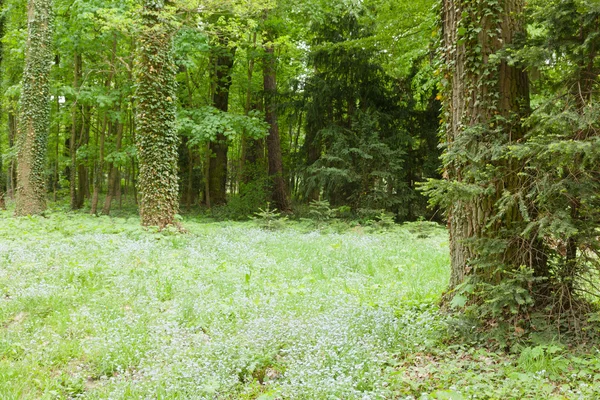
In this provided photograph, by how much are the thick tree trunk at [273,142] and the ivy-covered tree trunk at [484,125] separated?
45.9 ft

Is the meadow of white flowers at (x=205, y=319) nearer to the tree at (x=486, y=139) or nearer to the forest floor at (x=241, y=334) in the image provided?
the forest floor at (x=241, y=334)

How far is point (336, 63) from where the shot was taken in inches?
696

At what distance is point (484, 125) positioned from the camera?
Answer: 4.54 meters

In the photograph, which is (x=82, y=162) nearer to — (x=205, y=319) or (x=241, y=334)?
(x=205, y=319)

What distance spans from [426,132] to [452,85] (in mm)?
13268

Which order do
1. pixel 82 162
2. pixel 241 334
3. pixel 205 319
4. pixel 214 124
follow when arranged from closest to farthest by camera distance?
pixel 241 334 → pixel 205 319 → pixel 214 124 → pixel 82 162

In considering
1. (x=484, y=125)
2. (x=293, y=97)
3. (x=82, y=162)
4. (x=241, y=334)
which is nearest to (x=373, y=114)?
(x=293, y=97)

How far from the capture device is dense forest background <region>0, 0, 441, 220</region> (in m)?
15.4

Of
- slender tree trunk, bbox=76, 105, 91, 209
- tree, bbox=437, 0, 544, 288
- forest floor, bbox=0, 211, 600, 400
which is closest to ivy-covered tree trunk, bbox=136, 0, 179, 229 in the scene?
forest floor, bbox=0, 211, 600, 400

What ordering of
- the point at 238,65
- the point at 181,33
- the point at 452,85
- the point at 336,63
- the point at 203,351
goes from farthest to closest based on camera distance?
the point at 238,65 → the point at 336,63 → the point at 181,33 → the point at 452,85 → the point at 203,351

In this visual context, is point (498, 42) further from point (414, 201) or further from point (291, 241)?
point (414, 201)

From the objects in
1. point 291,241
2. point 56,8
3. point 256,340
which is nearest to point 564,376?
point 256,340

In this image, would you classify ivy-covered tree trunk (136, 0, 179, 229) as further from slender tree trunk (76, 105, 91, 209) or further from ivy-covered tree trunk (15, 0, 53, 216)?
slender tree trunk (76, 105, 91, 209)

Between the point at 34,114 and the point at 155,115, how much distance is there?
18.7 feet
